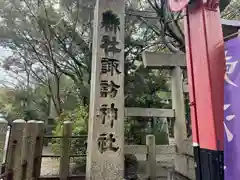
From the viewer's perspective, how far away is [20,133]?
3.40 meters

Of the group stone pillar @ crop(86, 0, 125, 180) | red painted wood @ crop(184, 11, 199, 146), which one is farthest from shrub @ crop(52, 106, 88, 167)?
red painted wood @ crop(184, 11, 199, 146)

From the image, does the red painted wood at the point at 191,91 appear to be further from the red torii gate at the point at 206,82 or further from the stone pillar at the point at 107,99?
the stone pillar at the point at 107,99

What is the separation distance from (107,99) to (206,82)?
2263mm

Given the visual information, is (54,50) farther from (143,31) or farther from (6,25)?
(143,31)

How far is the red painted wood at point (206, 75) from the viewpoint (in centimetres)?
146

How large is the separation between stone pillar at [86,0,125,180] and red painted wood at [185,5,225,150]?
6.68ft

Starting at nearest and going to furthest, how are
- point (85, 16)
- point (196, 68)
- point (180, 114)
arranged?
point (196, 68) < point (180, 114) < point (85, 16)

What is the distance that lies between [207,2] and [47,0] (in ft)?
23.6

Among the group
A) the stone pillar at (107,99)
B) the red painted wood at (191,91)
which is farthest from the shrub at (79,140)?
the red painted wood at (191,91)

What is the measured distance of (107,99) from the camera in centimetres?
360

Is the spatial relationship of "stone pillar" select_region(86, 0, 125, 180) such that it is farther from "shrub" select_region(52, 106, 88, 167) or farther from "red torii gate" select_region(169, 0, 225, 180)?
"red torii gate" select_region(169, 0, 225, 180)

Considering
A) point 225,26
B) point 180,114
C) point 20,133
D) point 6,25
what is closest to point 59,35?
point 6,25

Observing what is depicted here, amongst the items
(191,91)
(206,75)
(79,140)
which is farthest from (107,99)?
(79,140)

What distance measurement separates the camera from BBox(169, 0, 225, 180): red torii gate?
4.72 ft
